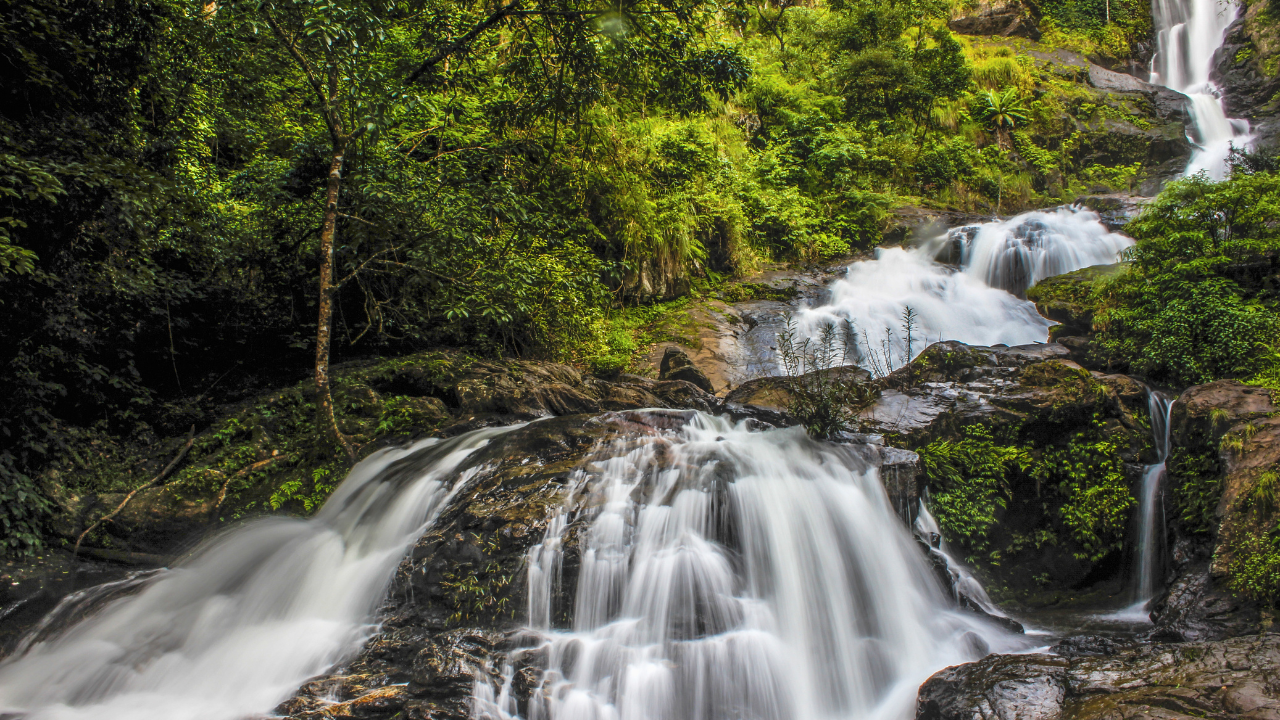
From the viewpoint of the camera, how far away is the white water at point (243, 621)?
3992 millimetres

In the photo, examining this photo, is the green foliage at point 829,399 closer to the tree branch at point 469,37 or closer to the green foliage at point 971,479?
the green foliage at point 971,479

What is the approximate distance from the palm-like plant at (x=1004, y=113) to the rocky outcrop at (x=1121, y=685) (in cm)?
2005

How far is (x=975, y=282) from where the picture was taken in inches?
498

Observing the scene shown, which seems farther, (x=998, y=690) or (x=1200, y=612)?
(x=1200, y=612)

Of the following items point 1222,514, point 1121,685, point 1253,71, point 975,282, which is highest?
point 1253,71

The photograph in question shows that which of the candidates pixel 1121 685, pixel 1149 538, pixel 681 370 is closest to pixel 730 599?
pixel 1121 685

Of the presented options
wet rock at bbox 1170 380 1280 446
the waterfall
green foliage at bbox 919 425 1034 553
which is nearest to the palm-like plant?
the waterfall

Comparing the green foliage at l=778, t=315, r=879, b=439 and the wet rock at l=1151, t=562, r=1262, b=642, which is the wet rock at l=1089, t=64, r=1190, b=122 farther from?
the wet rock at l=1151, t=562, r=1262, b=642

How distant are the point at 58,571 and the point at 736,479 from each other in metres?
6.03

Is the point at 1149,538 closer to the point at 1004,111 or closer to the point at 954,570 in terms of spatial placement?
the point at 954,570

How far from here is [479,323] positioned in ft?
29.1

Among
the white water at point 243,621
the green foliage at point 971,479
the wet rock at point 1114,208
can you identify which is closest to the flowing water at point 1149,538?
the green foliage at point 971,479

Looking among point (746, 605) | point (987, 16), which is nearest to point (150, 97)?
point (746, 605)

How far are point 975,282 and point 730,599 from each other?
1109 centimetres
